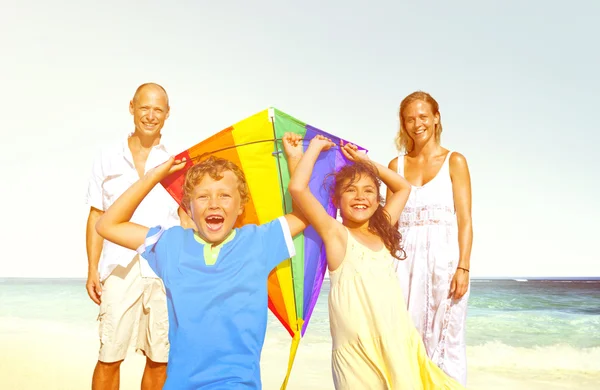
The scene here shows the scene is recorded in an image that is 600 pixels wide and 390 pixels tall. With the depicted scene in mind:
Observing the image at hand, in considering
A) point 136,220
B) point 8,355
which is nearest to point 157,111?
point 136,220

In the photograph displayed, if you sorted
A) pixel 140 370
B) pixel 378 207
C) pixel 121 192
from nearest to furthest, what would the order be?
pixel 378 207 → pixel 121 192 → pixel 140 370

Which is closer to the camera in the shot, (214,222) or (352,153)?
(214,222)

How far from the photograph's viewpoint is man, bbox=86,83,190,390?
3254 millimetres

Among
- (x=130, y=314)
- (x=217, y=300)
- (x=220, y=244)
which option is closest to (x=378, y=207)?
(x=220, y=244)

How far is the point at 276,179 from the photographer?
Result: 3.28 meters

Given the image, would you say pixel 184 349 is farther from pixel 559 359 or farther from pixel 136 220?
pixel 559 359

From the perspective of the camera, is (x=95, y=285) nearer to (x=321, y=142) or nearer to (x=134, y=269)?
(x=134, y=269)

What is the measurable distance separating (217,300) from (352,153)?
1.23 metres

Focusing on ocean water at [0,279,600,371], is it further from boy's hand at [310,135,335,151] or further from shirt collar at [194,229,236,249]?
shirt collar at [194,229,236,249]

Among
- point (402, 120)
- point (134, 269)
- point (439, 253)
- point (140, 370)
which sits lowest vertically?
point (140, 370)

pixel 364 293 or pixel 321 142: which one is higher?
pixel 321 142

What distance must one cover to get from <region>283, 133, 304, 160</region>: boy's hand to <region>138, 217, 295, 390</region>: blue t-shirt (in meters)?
0.53

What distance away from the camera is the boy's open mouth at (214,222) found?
263 centimetres

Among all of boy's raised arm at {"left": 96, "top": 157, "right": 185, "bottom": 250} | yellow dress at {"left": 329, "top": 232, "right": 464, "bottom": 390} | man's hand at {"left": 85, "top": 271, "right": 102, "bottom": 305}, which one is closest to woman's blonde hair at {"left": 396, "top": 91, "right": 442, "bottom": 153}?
yellow dress at {"left": 329, "top": 232, "right": 464, "bottom": 390}
